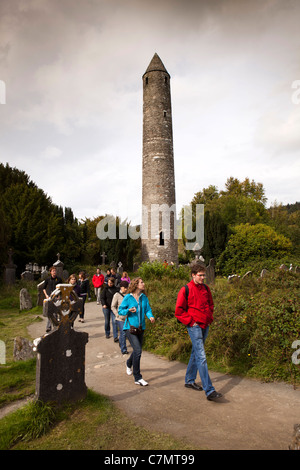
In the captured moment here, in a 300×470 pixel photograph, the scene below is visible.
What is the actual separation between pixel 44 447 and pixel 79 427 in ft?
1.34

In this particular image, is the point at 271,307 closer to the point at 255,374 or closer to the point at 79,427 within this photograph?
the point at 255,374

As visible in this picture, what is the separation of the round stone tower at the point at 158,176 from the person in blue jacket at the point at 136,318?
17925 mm

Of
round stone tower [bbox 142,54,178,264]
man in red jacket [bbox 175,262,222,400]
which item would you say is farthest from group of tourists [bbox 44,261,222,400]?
round stone tower [bbox 142,54,178,264]

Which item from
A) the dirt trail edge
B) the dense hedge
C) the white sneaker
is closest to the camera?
the dirt trail edge

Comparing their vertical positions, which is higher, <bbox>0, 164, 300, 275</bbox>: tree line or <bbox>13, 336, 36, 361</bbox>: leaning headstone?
<bbox>0, 164, 300, 275</bbox>: tree line

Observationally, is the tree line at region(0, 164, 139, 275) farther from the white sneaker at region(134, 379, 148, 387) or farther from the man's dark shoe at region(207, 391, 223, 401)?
the man's dark shoe at region(207, 391, 223, 401)

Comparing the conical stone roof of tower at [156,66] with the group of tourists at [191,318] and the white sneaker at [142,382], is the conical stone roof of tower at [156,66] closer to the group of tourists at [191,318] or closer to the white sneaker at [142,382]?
the group of tourists at [191,318]

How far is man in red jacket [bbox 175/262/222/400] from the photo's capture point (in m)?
4.08

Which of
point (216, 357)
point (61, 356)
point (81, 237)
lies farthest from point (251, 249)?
point (61, 356)

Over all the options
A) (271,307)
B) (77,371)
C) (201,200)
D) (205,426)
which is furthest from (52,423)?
(201,200)

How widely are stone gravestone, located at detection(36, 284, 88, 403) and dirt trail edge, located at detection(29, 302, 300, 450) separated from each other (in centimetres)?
67

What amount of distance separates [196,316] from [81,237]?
2408 cm

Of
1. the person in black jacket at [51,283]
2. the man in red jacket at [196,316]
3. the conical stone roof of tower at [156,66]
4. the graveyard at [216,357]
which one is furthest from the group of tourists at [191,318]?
the conical stone roof of tower at [156,66]

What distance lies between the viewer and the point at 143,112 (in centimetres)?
2438
